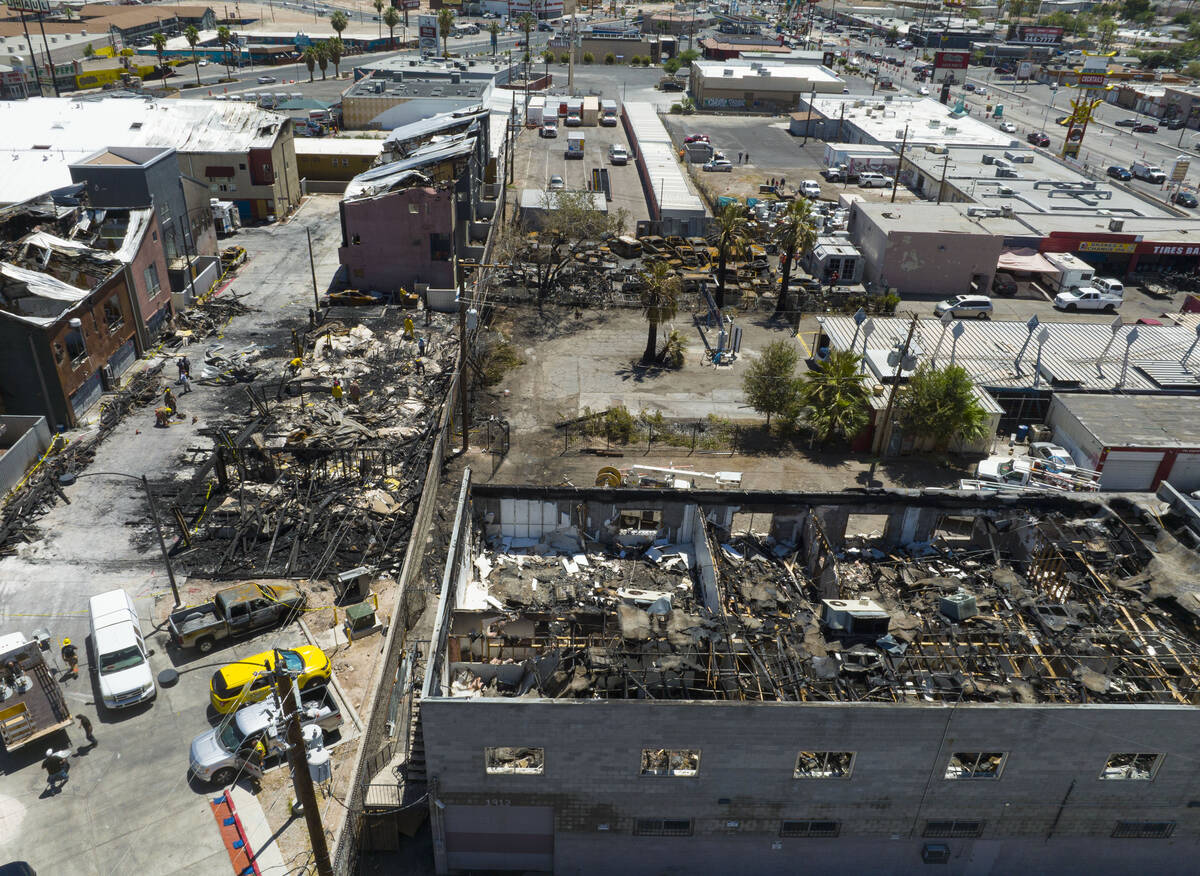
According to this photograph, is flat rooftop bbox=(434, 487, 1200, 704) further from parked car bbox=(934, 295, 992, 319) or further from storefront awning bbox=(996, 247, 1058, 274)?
storefront awning bbox=(996, 247, 1058, 274)

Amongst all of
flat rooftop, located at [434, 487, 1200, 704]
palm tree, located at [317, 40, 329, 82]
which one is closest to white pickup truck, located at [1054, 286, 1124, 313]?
flat rooftop, located at [434, 487, 1200, 704]

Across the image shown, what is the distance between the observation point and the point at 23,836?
22.8m

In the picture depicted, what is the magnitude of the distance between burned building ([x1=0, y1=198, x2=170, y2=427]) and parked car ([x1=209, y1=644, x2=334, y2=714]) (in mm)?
22003

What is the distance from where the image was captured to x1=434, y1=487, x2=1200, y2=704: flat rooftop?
2072 cm

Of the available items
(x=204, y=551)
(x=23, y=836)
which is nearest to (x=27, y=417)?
(x=204, y=551)

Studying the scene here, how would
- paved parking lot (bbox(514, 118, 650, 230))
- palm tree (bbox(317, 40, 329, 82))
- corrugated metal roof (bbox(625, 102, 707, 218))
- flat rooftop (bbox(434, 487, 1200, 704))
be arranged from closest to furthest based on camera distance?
flat rooftop (bbox(434, 487, 1200, 704)), corrugated metal roof (bbox(625, 102, 707, 218)), paved parking lot (bbox(514, 118, 650, 230)), palm tree (bbox(317, 40, 329, 82))

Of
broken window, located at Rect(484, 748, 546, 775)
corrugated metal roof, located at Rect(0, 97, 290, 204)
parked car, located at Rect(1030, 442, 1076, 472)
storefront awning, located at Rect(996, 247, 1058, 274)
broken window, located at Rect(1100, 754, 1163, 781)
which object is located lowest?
parked car, located at Rect(1030, 442, 1076, 472)

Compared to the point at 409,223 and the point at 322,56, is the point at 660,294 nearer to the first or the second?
the point at 409,223

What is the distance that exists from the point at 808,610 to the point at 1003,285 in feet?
164

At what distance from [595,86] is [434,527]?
131 meters

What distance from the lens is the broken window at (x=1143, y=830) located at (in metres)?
21.3

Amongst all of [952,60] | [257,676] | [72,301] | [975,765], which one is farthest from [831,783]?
[952,60]

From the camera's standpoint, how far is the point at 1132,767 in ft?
67.7

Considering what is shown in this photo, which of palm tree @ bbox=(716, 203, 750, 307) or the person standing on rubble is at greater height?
palm tree @ bbox=(716, 203, 750, 307)
